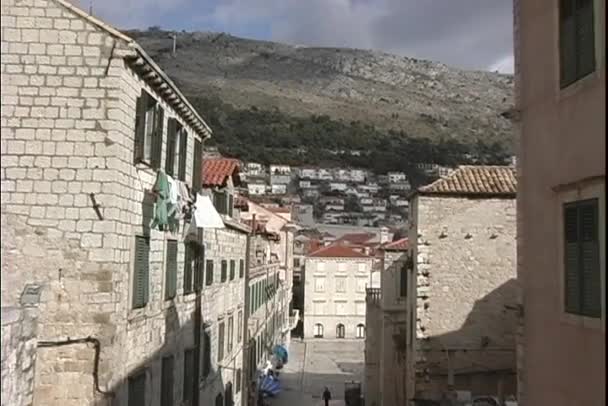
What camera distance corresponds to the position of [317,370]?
6178 centimetres

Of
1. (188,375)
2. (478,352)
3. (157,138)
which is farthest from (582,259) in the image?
(478,352)

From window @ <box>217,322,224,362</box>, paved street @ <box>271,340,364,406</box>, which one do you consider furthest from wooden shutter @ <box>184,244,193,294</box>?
paved street @ <box>271,340,364,406</box>

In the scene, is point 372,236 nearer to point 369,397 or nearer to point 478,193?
point 369,397

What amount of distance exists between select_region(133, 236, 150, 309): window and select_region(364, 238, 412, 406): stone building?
44.1 ft

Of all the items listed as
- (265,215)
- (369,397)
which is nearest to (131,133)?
(369,397)

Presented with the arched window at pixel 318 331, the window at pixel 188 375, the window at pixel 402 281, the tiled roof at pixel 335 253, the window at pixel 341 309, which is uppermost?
the tiled roof at pixel 335 253

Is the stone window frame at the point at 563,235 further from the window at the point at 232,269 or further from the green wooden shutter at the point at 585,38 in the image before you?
the window at the point at 232,269

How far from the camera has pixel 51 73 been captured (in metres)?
13.1

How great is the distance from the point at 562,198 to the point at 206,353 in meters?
14.8

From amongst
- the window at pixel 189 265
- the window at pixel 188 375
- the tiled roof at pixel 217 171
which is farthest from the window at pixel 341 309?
the window at pixel 189 265

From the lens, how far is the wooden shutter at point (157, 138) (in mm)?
15383

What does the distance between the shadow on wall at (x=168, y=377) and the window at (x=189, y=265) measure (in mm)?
933

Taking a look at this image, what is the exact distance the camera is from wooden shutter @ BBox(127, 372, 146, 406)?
14.3 m

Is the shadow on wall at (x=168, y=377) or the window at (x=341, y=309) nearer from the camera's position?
the shadow on wall at (x=168, y=377)
